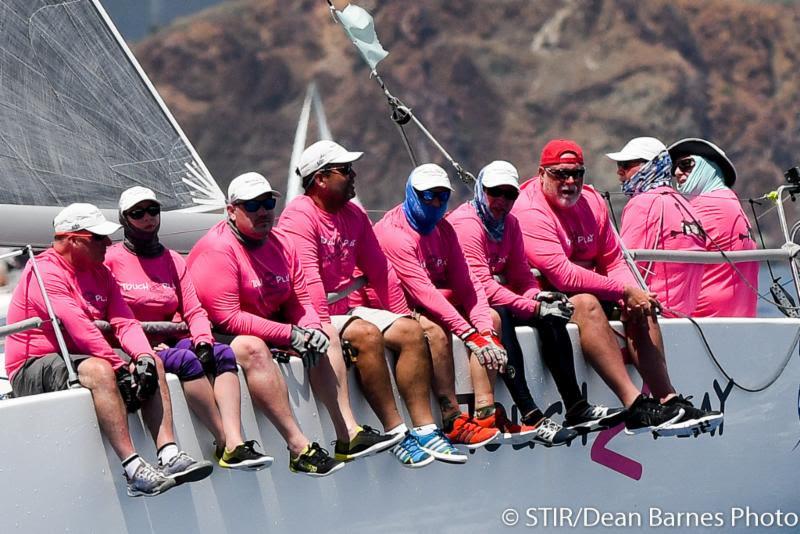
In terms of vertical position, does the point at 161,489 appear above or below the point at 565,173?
below

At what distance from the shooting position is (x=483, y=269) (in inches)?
207

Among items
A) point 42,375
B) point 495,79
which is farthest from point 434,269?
point 495,79

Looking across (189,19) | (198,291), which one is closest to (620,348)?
(198,291)

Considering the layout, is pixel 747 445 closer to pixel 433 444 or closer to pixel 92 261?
pixel 433 444

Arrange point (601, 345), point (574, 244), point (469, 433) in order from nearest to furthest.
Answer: point (469, 433) → point (601, 345) → point (574, 244)

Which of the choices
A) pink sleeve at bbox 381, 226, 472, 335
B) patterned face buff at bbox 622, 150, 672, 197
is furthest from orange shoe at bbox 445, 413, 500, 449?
patterned face buff at bbox 622, 150, 672, 197

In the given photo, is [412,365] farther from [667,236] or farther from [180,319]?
[667,236]

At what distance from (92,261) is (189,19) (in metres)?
38.5

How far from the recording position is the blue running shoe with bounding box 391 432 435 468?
4656 millimetres

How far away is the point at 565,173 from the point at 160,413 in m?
2.00

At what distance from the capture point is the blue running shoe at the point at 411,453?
4656mm

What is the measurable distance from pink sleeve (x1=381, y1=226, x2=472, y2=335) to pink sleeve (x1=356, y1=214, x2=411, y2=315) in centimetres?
5

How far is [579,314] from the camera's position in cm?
534

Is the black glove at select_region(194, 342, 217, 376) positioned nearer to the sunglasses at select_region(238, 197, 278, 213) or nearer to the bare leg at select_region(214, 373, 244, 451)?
the bare leg at select_region(214, 373, 244, 451)
